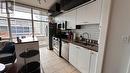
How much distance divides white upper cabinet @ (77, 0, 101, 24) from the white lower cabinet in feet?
2.89

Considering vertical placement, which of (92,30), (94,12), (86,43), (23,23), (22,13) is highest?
(22,13)

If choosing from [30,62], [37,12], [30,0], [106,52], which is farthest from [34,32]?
[106,52]

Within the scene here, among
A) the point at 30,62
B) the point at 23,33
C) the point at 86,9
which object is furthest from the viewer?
the point at 23,33

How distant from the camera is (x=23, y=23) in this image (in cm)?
460

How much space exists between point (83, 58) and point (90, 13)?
1.38 meters

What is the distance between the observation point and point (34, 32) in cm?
513

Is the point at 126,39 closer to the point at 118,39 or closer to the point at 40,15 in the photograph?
the point at 118,39

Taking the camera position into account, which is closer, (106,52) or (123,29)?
(123,29)

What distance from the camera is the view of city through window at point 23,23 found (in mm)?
3891

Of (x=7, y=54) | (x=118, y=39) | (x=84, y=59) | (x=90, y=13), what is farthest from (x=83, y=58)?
(x=7, y=54)

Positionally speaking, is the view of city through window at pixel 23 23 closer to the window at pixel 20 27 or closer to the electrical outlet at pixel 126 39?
the window at pixel 20 27

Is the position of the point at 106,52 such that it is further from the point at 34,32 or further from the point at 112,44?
the point at 34,32

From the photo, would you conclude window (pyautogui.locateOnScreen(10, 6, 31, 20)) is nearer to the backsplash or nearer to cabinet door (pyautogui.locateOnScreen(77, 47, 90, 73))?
the backsplash

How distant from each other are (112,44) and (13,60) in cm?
305
